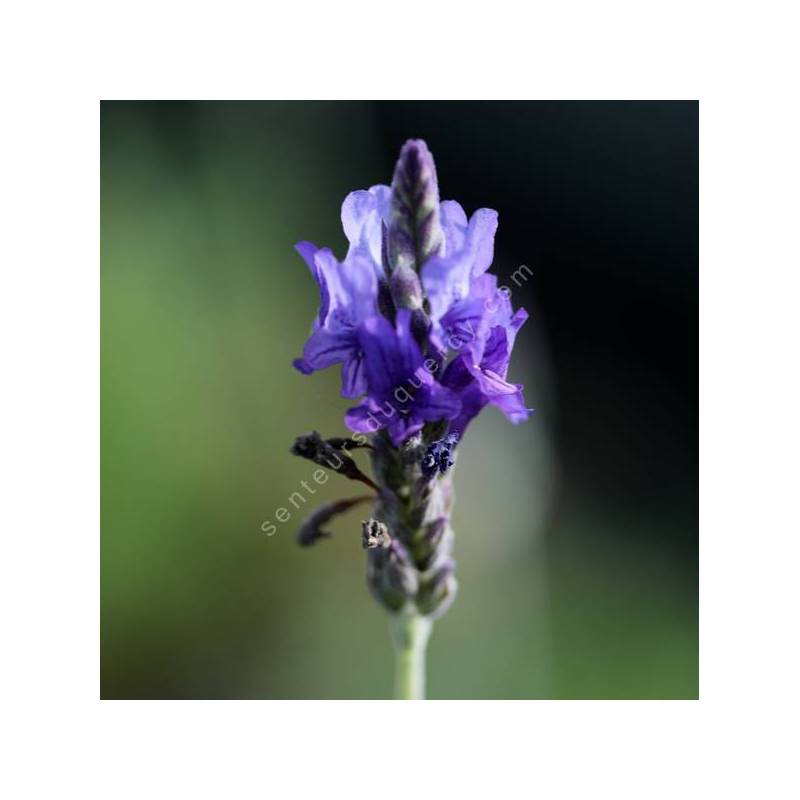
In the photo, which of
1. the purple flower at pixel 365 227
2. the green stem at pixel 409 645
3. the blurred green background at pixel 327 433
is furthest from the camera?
the blurred green background at pixel 327 433

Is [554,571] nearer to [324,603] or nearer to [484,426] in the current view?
[484,426]

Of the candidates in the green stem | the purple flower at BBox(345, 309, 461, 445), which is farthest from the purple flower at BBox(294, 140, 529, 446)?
the green stem

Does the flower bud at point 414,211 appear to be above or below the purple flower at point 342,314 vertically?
above

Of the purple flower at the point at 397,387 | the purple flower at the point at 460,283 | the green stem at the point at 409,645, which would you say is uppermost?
the purple flower at the point at 460,283

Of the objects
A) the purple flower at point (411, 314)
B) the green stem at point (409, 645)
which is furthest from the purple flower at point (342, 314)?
the green stem at point (409, 645)

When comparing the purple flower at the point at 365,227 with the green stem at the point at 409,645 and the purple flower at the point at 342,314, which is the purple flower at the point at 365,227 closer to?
the purple flower at the point at 342,314

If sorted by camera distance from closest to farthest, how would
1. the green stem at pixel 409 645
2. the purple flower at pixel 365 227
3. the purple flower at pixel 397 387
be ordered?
the purple flower at pixel 397 387 < the purple flower at pixel 365 227 < the green stem at pixel 409 645

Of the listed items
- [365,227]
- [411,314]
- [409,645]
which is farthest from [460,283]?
[409,645]

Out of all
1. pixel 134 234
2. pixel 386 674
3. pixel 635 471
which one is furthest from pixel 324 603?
pixel 134 234

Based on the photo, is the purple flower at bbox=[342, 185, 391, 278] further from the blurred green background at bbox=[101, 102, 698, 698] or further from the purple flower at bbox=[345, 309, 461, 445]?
the blurred green background at bbox=[101, 102, 698, 698]

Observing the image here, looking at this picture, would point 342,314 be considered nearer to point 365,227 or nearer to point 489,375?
point 365,227
